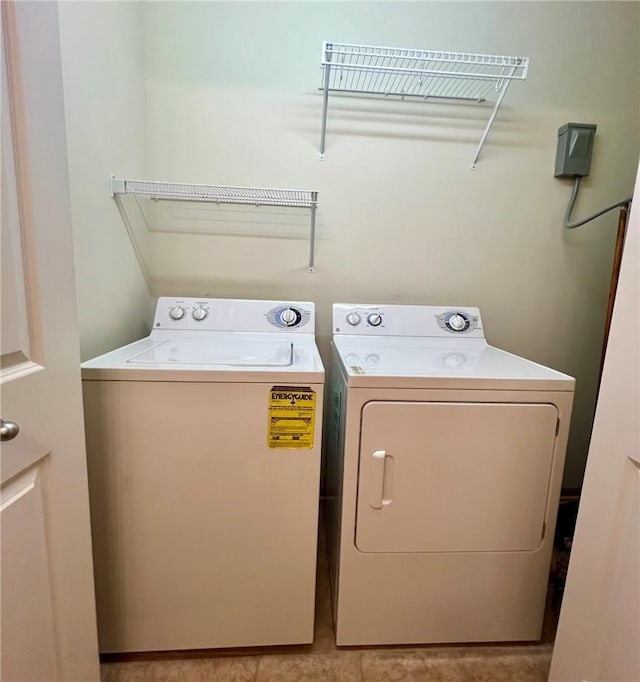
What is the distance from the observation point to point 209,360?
1.18 m

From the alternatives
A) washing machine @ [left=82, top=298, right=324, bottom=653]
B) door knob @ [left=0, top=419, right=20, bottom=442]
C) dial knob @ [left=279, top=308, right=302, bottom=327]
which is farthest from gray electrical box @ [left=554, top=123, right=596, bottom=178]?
door knob @ [left=0, top=419, right=20, bottom=442]

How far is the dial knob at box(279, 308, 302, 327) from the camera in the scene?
5.46ft

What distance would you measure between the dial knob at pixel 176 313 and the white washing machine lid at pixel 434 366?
673mm

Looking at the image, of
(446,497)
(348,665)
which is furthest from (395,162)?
(348,665)

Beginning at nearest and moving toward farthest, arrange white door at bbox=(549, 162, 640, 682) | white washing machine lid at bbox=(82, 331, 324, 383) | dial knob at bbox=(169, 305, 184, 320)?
white door at bbox=(549, 162, 640, 682)
white washing machine lid at bbox=(82, 331, 324, 383)
dial knob at bbox=(169, 305, 184, 320)

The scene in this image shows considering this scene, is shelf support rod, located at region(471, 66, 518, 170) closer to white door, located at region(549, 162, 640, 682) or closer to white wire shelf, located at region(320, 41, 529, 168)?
white wire shelf, located at region(320, 41, 529, 168)

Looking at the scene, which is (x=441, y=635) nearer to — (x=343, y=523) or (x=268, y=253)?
(x=343, y=523)

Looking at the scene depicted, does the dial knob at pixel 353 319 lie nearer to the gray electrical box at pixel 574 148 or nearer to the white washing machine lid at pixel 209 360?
the white washing machine lid at pixel 209 360

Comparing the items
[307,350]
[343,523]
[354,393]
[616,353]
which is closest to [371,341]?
[307,350]

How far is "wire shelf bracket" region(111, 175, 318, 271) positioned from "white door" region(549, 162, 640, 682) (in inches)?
46.9

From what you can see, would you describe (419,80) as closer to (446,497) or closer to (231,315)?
(231,315)

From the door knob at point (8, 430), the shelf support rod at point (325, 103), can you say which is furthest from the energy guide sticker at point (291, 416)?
the shelf support rod at point (325, 103)

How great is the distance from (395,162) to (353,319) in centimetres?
79

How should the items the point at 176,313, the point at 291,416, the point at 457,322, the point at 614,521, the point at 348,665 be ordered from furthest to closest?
the point at 457,322, the point at 176,313, the point at 348,665, the point at 291,416, the point at 614,521
